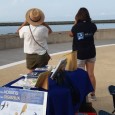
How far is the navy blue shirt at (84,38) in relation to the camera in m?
7.02

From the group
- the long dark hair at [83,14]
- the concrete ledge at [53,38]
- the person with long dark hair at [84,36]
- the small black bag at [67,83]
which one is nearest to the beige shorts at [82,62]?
the person with long dark hair at [84,36]

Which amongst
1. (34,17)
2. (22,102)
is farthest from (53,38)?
(22,102)

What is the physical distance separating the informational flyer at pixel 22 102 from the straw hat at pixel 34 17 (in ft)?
7.33

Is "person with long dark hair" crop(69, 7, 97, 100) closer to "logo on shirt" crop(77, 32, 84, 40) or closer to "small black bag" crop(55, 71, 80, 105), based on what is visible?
"logo on shirt" crop(77, 32, 84, 40)

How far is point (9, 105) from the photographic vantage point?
473 centimetres

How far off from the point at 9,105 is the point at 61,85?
0.75 metres

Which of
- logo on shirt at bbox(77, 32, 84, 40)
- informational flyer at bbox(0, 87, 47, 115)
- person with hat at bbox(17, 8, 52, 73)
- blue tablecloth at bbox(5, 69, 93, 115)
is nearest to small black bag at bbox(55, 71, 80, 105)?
blue tablecloth at bbox(5, 69, 93, 115)

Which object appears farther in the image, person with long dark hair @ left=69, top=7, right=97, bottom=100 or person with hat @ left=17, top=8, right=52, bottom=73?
person with long dark hair @ left=69, top=7, right=97, bottom=100

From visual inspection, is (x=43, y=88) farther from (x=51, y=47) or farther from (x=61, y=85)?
(x=51, y=47)

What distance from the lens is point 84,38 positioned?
708 cm

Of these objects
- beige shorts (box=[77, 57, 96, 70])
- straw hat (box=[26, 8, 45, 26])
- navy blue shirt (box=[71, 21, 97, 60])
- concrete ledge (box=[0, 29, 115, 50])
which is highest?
straw hat (box=[26, 8, 45, 26])

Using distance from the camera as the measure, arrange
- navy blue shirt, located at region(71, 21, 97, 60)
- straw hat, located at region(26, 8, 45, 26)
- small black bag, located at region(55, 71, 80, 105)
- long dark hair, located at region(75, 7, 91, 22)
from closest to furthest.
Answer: small black bag, located at region(55, 71, 80, 105)
straw hat, located at region(26, 8, 45, 26)
long dark hair, located at region(75, 7, 91, 22)
navy blue shirt, located at region(71, 21, 97, 60)

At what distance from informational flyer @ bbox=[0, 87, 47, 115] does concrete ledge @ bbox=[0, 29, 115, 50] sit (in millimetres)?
10583

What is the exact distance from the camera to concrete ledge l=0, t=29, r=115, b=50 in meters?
15.5
